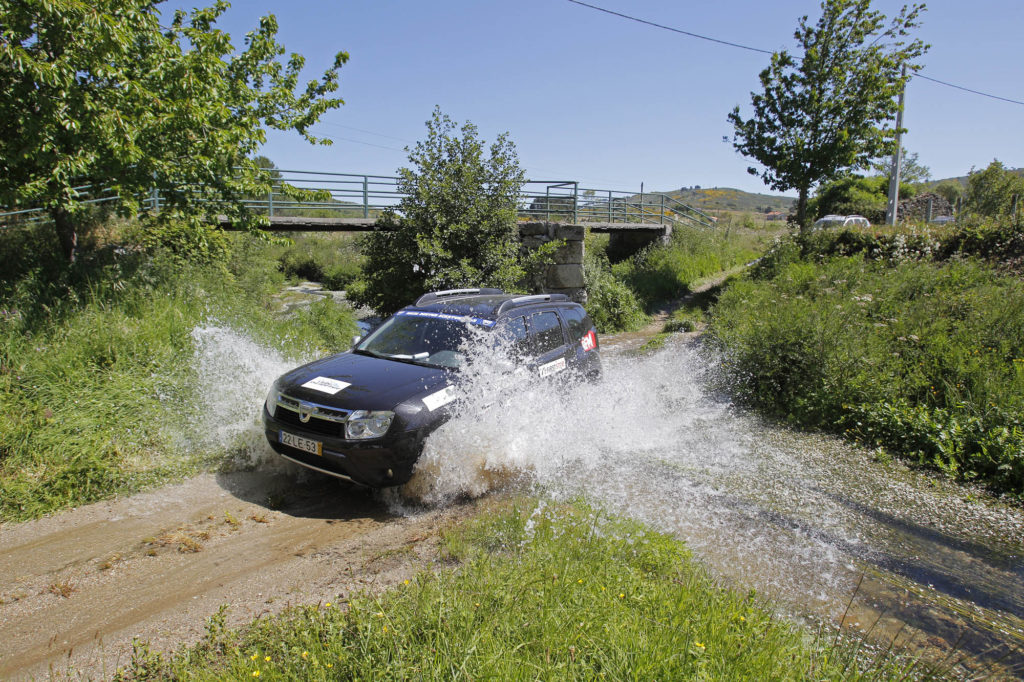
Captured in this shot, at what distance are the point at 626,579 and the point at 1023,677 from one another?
86.1 inches

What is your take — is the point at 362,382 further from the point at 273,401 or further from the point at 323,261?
the point at 323,261

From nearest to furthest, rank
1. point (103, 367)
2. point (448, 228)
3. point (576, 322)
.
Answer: point (103, 367) → point (576, 322) → point (448, 228)

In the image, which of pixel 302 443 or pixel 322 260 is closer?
pixel 302 443

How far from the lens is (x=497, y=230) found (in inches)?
544

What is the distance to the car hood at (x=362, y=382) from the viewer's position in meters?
5.09

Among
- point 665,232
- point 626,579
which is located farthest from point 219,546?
point 665,232

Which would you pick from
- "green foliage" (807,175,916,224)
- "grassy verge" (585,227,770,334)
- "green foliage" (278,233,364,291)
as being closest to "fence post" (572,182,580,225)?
"grassy verge" (585,227,770,334)

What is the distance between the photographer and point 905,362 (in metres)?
7.95

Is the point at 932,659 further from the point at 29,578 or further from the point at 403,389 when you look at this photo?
the point at 29,578

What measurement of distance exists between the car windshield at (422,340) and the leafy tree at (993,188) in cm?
3604

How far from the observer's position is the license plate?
5.08 meters

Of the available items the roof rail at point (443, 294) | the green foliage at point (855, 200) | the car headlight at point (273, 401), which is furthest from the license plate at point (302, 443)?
the green foliage at point (855, 200)

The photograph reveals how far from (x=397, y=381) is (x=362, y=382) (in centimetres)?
31

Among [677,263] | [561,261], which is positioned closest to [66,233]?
[561,261]
